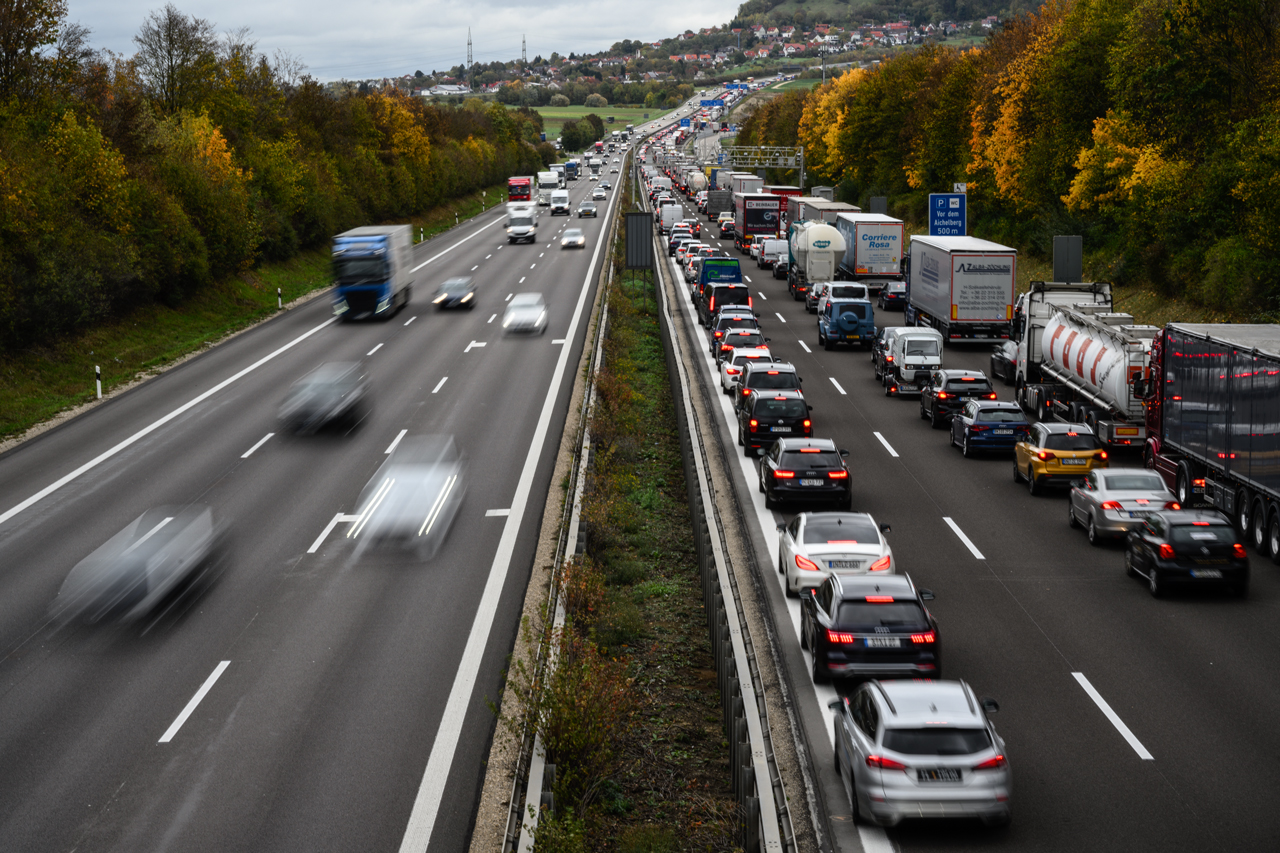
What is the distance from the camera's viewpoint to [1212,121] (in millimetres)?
46656

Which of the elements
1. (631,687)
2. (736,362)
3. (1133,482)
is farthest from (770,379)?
(631,687)

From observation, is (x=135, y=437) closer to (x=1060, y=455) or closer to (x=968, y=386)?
(x=968, y=386)

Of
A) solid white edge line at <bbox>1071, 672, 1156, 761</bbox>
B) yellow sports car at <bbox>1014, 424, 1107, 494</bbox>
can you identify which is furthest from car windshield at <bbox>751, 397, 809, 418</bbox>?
solid white edge line at <bbox>1071, 672, 1156, 761</bbox>

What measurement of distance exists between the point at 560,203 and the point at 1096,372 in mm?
86613

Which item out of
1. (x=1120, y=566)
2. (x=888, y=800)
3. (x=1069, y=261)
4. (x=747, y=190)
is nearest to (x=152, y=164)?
(x=1069, y=261)

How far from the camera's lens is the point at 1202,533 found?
61.3 ft

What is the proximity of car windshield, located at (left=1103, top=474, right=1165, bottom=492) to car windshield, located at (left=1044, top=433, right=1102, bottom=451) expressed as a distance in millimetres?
3531

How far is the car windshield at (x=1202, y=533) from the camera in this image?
18.6m

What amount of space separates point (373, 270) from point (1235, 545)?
121ft

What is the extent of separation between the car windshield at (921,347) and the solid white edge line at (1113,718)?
21.7 meters

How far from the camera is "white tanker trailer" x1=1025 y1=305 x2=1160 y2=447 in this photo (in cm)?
2814

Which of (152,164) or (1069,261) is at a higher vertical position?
(152,164)

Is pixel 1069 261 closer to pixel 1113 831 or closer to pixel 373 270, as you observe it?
pixel 373 270

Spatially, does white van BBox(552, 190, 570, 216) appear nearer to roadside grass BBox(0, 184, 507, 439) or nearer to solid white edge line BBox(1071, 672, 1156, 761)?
roadside grass BBox(0, 184, 507, 439)
